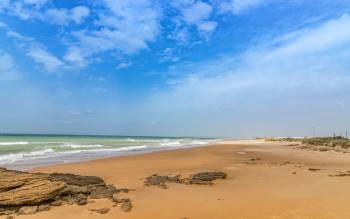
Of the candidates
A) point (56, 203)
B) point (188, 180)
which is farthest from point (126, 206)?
point (188, 180)

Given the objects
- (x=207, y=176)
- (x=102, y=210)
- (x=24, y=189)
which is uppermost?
(x=24, y=189)

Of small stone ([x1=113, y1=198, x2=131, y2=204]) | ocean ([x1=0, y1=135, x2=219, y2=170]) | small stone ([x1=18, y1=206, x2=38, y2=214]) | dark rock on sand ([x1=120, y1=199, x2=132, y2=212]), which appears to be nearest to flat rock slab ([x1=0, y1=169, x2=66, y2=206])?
small stone ([x1=18, y1=206, x2=38, y2=214])

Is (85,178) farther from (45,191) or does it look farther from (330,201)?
(330,201)

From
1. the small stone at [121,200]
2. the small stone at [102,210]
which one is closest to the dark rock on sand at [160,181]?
the small stone at [121,200]

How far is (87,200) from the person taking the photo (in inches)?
354

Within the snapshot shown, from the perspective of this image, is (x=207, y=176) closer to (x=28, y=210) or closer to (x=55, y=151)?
(x=28, y=210)

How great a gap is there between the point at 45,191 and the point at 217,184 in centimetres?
613

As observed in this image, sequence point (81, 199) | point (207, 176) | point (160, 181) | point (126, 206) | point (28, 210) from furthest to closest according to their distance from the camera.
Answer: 1. point (207, 176)
2. point (160, 181)
3. point (81, 199)
4. point (126, 206)
5. point (28, 210)

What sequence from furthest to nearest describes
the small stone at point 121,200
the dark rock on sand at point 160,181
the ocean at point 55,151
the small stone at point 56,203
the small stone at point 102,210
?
the ocean at point 55,151 → the dark rock on sand at point 160,181 → the small stone at point 121,200 → the small stone at point 56,203 → the small stone at point 102,210

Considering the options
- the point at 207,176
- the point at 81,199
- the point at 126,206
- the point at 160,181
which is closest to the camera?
the point at 126,206

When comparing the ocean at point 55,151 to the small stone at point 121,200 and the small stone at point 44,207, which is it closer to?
the small stone at point 44,207

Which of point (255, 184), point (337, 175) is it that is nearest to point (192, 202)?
point (255, 184)

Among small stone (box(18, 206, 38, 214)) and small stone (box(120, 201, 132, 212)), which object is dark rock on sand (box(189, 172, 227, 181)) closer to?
small stone (box(120, 201, 132, 212))

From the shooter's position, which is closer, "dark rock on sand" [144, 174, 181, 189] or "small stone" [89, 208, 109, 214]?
"small stone" [89, 208, 109, 214]
